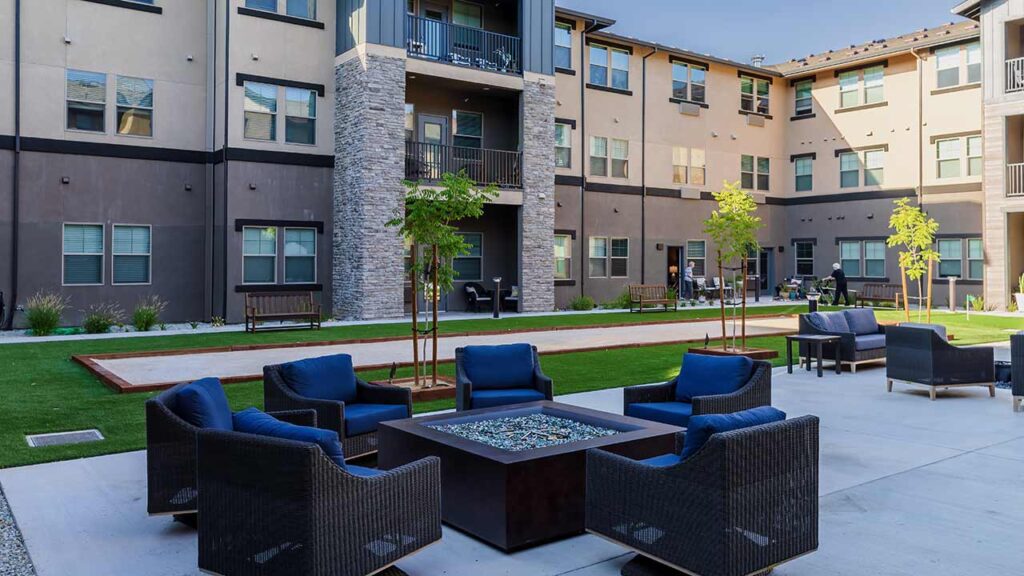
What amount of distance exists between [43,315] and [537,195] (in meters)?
13.5

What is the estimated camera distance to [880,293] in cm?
2862

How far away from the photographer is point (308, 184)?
2156 cm

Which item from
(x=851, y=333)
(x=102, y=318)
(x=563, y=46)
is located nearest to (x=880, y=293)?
(x=563, y=46)

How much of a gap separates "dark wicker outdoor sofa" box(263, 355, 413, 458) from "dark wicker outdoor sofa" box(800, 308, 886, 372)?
27.1ft

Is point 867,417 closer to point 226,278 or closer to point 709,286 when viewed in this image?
point 226,278

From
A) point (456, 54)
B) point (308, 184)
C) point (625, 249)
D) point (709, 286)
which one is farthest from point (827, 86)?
point (308, 184)

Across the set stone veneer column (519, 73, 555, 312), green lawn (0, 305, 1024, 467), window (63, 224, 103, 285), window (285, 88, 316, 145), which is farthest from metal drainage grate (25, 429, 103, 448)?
stone veneer column (519, 73, 555, 312)

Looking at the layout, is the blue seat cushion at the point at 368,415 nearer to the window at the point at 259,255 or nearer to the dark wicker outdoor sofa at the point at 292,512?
the dark wicker outdoor sofa at the point at 292,512

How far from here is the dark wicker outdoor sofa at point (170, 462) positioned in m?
4.89

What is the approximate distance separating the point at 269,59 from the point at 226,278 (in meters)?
5.90

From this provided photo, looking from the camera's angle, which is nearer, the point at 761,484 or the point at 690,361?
the point at 761,484

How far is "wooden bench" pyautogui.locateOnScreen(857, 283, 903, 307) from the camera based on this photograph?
92.4 ft

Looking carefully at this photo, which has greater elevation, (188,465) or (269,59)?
(269,59)

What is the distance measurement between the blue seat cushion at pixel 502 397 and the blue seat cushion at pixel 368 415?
83 centimetres
